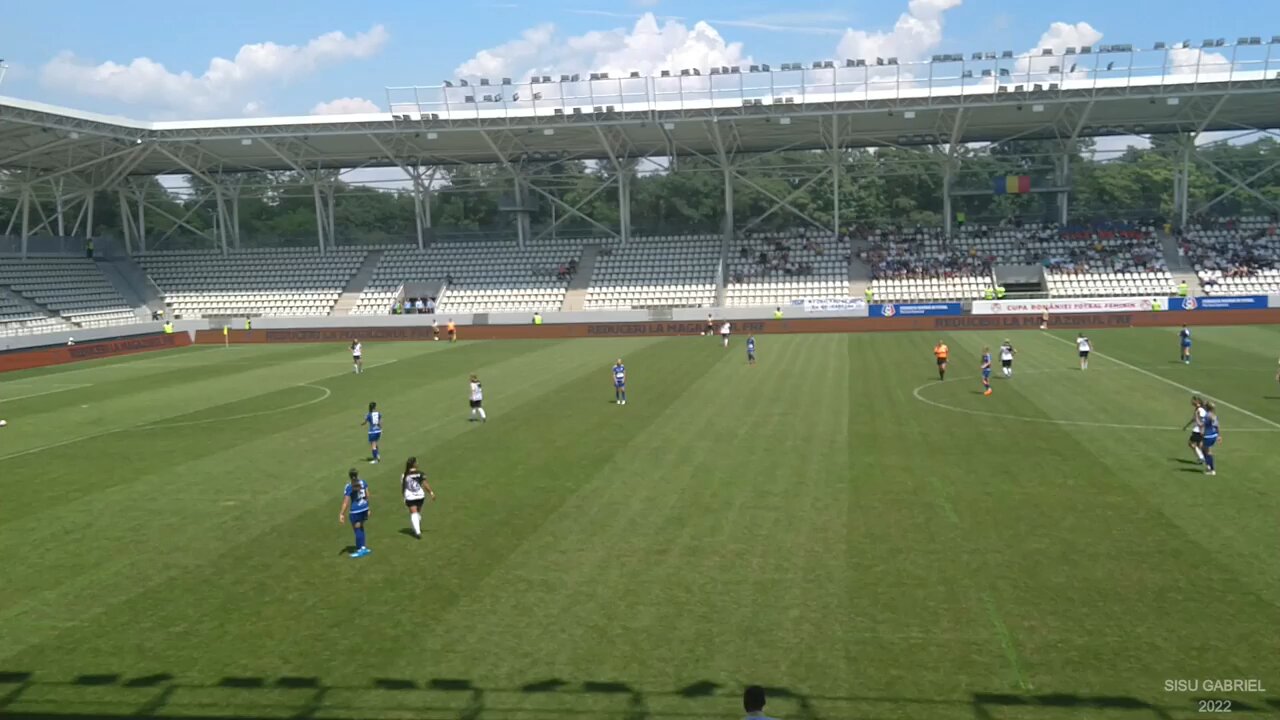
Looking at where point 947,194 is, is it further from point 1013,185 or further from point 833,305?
point 833,305

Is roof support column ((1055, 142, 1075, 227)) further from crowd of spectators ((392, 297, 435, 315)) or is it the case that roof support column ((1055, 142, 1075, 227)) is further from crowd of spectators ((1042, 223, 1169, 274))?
crowd of spectators ((392, 297, 435, 315))

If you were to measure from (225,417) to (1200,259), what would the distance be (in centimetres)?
5422

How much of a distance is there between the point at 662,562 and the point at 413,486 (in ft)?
13.5

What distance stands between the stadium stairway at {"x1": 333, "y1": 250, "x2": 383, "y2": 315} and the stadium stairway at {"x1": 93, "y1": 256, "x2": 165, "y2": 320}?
12.4 metres

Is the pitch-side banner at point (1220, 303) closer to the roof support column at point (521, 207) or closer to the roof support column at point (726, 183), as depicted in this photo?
the roof support column at point (726, 183)

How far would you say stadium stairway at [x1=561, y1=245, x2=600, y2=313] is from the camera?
192ft

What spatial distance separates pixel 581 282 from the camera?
61062 millimetres

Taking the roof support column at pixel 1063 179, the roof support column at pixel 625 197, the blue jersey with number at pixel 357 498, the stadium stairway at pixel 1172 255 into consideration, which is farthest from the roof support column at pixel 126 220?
the stadium stairway at pixel 1172 255

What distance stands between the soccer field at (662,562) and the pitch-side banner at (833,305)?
25306 mm

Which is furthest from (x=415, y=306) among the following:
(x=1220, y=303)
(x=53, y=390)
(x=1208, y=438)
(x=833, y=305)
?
(x=1208, y=438)

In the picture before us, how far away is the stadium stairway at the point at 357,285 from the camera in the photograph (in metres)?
61.2

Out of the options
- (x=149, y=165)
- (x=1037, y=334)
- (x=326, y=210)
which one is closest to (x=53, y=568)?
(x=1037, y=334)

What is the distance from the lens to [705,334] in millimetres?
49469

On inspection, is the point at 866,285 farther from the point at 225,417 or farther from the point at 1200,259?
the point at 225,417
